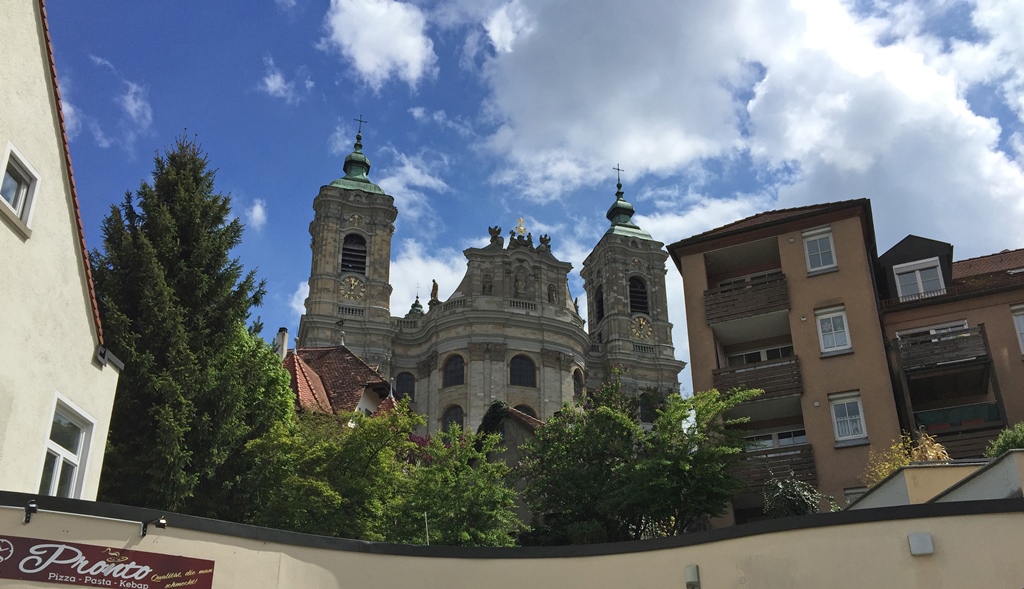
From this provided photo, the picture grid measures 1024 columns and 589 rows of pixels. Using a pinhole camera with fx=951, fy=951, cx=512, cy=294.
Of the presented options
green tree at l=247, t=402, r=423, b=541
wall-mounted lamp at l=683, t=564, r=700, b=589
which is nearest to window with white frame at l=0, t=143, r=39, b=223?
green tree at l=247, t=402, r=423, b=541

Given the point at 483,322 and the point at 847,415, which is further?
the point at 483,322

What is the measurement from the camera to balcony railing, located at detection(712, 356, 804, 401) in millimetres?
26391

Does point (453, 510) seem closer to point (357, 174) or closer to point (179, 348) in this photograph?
point (179, 348)

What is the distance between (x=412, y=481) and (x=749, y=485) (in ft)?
29.2

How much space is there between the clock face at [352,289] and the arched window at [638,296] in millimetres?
21469

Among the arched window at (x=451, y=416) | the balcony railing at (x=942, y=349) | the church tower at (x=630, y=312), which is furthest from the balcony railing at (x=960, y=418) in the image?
the church tower at (x=630, y=312)

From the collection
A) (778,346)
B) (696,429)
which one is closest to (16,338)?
(696,429)

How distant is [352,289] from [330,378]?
28.7m

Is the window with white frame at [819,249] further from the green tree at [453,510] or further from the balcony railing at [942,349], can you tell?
Result: the green tree at [453,510]

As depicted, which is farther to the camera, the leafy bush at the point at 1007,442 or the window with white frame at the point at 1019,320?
the window with white frame at the point at 1019,320

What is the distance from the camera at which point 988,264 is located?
98.7 ft

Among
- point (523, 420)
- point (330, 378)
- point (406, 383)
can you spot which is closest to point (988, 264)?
point (523, 420)

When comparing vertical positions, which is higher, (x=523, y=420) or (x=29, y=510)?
(x=523, y=420)

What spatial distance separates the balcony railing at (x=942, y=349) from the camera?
83.3 ft
